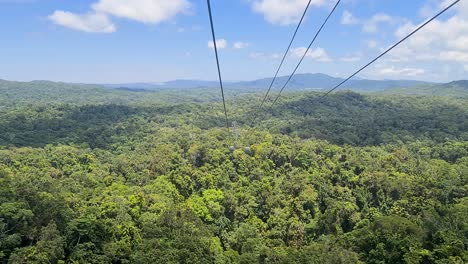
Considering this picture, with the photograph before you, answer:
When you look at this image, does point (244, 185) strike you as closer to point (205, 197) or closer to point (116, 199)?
point (205, 197)

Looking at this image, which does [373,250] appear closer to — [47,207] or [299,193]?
[299,193]

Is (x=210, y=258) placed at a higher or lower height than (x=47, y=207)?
lower

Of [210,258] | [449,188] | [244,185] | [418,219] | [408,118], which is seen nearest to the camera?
[210,258]

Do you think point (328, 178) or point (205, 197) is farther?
point (328, 178)

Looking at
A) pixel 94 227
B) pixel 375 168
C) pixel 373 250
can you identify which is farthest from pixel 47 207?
pixel 375 168

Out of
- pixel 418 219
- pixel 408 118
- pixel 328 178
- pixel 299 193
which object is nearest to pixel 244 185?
pixel 299 193

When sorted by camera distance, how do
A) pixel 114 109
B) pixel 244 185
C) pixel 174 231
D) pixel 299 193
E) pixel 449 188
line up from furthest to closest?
pixel 114 109 → pixel 244 185 → pixel 299 193 → pixel 449 188 → pixel 174 231
